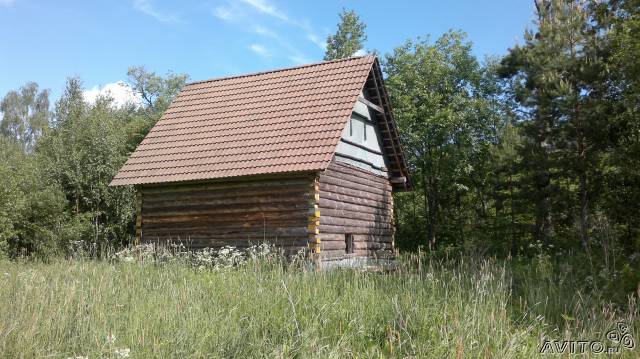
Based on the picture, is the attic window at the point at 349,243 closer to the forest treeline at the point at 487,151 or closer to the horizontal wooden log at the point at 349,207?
the horizontal wooden log at the point at 349,207

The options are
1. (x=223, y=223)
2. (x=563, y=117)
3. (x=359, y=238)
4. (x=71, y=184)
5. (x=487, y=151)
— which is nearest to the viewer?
(x=223, y=223)

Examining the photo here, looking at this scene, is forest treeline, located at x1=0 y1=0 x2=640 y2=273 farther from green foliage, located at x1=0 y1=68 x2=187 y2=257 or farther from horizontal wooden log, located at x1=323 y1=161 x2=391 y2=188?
horizontal wooden log, located at x1=323 y1=161 x2=391 y2=188

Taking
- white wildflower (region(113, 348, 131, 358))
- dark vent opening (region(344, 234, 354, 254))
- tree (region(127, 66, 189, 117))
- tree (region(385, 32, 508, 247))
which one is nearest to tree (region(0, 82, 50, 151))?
tree (region(127, 66, 189, 117))

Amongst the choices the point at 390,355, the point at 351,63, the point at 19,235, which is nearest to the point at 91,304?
the point at 390,355

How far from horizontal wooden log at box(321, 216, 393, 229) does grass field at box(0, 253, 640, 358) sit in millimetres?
7405

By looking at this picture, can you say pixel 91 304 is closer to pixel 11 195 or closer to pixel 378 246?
pixel 378 246

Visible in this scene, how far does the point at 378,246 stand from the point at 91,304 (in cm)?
1298

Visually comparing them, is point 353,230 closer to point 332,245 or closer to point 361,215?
point 361,215

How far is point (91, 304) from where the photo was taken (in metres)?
5.66

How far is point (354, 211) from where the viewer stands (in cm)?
1641

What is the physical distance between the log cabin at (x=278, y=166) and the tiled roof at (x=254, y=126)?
0.04 metres

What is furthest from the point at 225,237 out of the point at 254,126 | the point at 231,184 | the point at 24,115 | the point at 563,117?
the point at 24,115

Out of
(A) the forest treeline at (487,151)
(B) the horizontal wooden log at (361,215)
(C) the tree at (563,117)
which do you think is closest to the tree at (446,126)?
(A) the forest treeline at (487,151)

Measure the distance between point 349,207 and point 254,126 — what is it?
3.71m
